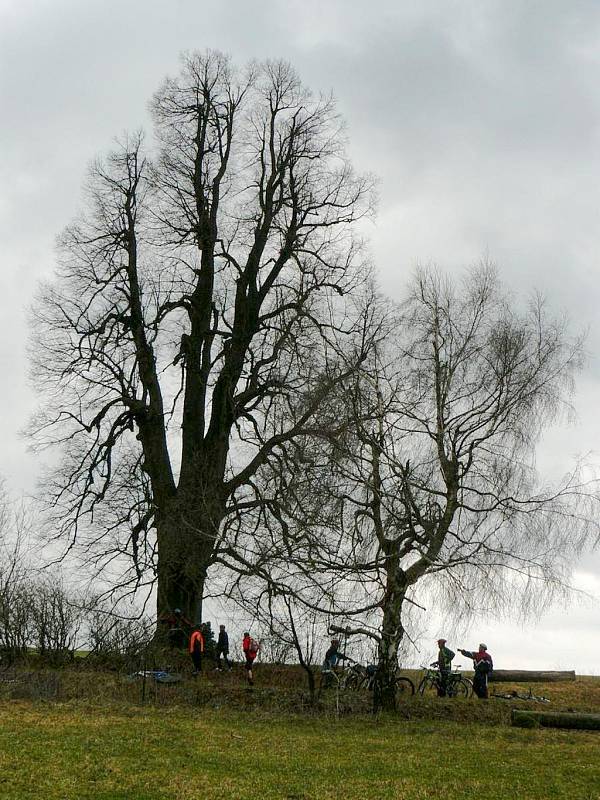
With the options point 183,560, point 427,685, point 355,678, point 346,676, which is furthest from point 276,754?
point 183,560

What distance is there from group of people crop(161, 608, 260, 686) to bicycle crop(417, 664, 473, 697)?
3.80m

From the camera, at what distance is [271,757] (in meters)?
15.3

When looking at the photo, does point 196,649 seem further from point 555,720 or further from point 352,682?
point 555,720

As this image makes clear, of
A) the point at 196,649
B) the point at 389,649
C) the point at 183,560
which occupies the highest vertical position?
the point at 183,560


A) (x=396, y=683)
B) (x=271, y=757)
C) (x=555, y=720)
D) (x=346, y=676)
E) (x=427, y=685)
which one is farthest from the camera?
(x=427, y=685)

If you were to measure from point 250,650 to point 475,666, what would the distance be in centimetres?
498

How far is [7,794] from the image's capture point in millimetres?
12648

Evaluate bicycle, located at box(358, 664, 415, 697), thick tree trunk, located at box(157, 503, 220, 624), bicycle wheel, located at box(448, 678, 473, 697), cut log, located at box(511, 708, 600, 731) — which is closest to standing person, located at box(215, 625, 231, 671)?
thick tree trunk, located at box(157, 503, 220, 624)

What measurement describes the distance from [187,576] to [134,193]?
10.5 meters

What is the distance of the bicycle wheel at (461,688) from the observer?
23484 millimetres

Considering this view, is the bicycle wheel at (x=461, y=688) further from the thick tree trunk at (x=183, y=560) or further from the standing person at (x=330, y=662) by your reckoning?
the thick tree trunk at (x=183, y=560)

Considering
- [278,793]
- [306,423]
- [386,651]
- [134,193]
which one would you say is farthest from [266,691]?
[134,193]

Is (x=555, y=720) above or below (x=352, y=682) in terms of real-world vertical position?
below

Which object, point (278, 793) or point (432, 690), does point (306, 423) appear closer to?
point (432, 690)
